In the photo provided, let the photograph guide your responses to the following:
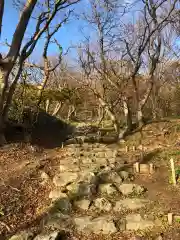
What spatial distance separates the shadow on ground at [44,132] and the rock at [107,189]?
514cm

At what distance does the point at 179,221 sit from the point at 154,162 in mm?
3487

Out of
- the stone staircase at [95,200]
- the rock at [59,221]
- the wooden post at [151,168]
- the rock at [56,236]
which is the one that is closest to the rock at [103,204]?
the stone staircase at [95,200]

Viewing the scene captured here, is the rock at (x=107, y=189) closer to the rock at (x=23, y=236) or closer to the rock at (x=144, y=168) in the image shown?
the rock at (x=144, y=168)

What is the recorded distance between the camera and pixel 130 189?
7805mm

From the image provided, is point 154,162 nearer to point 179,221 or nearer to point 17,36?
point 179,221

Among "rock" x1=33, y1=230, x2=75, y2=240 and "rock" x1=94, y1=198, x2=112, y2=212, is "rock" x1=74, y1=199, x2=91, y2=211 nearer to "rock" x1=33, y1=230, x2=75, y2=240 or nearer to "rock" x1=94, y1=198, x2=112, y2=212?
"rock" x1=94, y1=198, x2=112, y2=212

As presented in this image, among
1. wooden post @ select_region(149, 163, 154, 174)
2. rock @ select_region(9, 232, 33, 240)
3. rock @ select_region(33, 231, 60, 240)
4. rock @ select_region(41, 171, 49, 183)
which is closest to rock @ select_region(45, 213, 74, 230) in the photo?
rock @ select_region(33, 231, 60, 240)

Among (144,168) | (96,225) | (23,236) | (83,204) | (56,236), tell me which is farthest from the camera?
(144,168)

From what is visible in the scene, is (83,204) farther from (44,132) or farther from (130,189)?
(44,132)

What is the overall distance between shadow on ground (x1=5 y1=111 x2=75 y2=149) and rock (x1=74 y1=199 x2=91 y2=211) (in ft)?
18.1

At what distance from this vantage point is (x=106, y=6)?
1597cm

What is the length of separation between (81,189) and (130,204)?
1262mm

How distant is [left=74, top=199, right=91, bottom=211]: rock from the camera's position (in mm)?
7242

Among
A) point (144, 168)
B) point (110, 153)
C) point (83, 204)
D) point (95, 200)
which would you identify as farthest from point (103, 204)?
point (110, 153)
